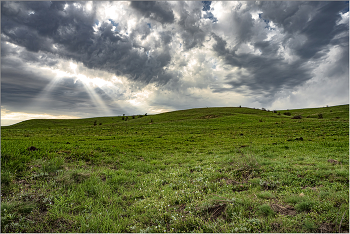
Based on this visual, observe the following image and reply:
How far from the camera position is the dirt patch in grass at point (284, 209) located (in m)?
5.88

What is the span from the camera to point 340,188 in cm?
729

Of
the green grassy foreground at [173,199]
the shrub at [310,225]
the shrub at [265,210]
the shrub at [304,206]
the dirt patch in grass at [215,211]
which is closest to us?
the shrub at [310,225]

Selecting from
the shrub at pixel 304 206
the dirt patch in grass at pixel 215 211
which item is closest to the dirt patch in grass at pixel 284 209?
the shrub at pixel 304 206

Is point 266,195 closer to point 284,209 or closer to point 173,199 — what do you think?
point 284,209

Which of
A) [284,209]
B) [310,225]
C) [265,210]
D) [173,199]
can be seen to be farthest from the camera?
[173,199]

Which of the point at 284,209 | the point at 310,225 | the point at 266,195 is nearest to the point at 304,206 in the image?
the point at 284,209

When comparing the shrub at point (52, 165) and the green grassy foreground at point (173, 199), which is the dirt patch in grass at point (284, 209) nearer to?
the green grassy foreground at point (173, 199)

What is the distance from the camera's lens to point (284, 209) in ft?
20.0

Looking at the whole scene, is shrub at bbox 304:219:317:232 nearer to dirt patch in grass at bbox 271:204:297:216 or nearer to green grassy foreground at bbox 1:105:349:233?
green grassy foreground at bbox 1:105:349:233

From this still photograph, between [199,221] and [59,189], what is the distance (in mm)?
6961

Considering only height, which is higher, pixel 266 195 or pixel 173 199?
pixel 266 195

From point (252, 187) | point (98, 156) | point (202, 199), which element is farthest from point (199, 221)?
point (98, 156)

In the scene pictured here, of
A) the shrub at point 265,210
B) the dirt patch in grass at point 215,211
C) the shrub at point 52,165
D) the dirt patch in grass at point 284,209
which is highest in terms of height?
the shrub at point 52,165

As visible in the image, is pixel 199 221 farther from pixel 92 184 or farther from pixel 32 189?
pixel 32 189
